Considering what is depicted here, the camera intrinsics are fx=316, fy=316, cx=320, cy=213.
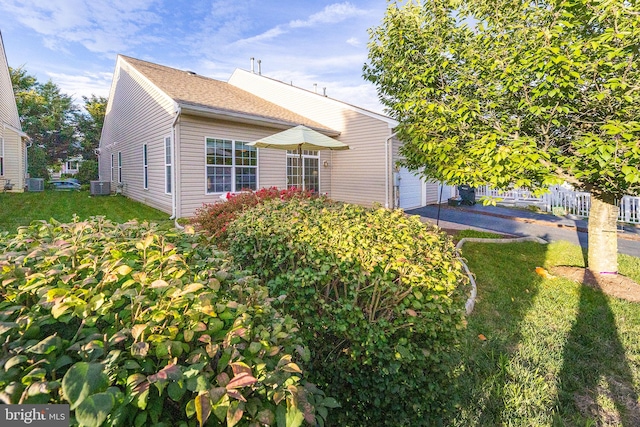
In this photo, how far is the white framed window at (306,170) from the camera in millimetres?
12672

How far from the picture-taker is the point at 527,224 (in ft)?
34.4

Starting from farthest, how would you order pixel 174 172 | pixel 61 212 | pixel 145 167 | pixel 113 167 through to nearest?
pixel 113 167 → pixel 145 167 → pixel 61 212 → pixel 174 172

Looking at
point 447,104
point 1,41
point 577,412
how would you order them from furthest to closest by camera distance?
point 1,41 < point 447,104 < point 577,412

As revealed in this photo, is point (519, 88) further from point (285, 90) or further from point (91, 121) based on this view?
point (91, 121)

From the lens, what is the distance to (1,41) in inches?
579

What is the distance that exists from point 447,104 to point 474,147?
3.06ft

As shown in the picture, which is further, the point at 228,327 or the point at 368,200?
the point at 368,200

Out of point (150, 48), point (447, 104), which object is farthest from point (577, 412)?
point (150, 48)

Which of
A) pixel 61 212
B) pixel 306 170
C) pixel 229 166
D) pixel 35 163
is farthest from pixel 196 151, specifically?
pixel 35 163

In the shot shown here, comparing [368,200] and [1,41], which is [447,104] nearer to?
[368,200]

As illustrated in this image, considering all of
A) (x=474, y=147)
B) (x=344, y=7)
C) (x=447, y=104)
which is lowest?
(x=474, y=147)

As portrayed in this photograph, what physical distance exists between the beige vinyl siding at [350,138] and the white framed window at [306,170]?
374 millimetres

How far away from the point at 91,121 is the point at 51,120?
3191 mm

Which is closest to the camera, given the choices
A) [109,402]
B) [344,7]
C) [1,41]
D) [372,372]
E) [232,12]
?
[109,402]
